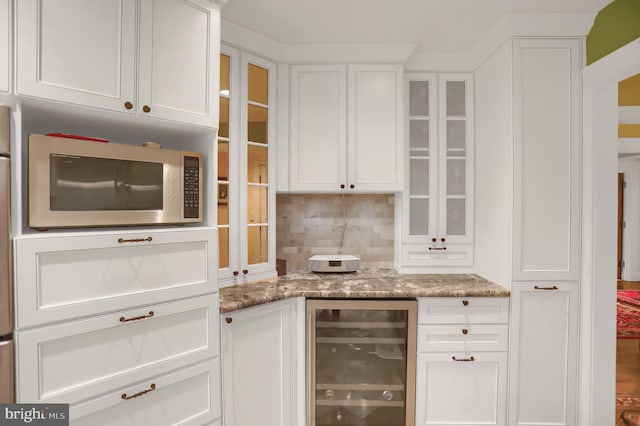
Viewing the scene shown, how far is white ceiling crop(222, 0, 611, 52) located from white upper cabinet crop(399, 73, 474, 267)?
0.33 metres

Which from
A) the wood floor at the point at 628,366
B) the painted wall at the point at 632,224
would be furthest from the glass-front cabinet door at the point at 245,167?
the painted wall at the point at 632,224

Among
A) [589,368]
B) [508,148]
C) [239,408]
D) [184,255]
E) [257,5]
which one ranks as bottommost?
[239,408]

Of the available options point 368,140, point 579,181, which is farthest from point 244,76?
point 579,181

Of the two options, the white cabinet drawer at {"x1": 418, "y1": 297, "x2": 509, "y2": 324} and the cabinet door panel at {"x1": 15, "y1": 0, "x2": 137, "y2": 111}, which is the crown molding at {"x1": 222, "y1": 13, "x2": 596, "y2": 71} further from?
the white cabinet drawer at {"x1": 418, "y1": 297, "x2": 509, "y2": 324}

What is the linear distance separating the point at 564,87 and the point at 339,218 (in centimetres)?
168

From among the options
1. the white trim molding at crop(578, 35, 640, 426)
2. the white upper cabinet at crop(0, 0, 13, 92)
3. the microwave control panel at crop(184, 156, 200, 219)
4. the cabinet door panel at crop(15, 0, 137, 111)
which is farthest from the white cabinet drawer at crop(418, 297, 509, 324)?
the white upper cabinet at crop(0, 0, 13, 92)

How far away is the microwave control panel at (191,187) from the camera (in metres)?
1.61

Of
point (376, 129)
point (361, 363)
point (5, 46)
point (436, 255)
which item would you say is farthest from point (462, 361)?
point (5, 46)

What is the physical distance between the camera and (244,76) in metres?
2.22

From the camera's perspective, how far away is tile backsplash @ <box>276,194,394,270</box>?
281 centimetres

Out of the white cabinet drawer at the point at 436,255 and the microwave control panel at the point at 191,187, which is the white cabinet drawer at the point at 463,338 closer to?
the white cabinet drawer at the point at 436,255

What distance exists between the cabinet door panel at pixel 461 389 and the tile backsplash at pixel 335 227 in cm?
88

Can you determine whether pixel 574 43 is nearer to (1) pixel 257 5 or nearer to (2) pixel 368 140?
(2) pixel 368 140

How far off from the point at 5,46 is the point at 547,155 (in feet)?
8.40
